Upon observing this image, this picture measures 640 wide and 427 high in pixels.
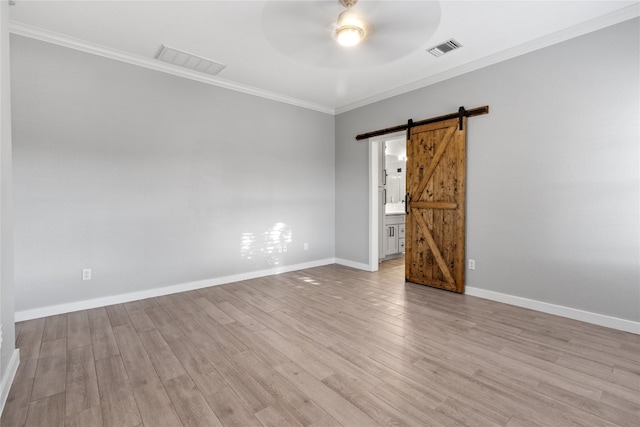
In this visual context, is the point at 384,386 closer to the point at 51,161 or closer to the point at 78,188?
the point at 78,188

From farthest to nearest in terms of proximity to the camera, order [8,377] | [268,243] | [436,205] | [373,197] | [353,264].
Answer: [353,264] < [373,197] < [268,243] < [436,205] < [8,377]

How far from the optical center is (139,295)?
352 centimetres

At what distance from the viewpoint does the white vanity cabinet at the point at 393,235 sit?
5828 millimetres

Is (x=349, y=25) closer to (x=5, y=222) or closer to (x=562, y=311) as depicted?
(x=5, y=222)

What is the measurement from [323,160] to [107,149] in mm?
3224

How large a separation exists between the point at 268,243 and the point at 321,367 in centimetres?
279

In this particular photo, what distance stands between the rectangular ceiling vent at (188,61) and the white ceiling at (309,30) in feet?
0.29

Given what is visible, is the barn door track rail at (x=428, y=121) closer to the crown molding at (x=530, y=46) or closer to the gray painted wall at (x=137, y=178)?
the crown molding at (x=530, y=46)

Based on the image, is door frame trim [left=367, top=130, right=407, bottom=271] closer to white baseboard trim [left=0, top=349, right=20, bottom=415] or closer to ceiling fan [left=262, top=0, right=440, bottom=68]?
ceiling fan [left=262, top=0, right=440, bottom=68]

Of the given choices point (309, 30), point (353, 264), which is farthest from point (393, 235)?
point (309, 30)

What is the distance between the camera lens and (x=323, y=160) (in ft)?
17.8

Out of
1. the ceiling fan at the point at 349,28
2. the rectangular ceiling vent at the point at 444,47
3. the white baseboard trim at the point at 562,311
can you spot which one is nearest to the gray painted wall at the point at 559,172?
the white baseboard trim at the point at 562,311

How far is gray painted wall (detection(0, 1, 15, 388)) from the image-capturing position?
179 cm

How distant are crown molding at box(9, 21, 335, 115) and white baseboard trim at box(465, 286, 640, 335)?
3.96 meters
